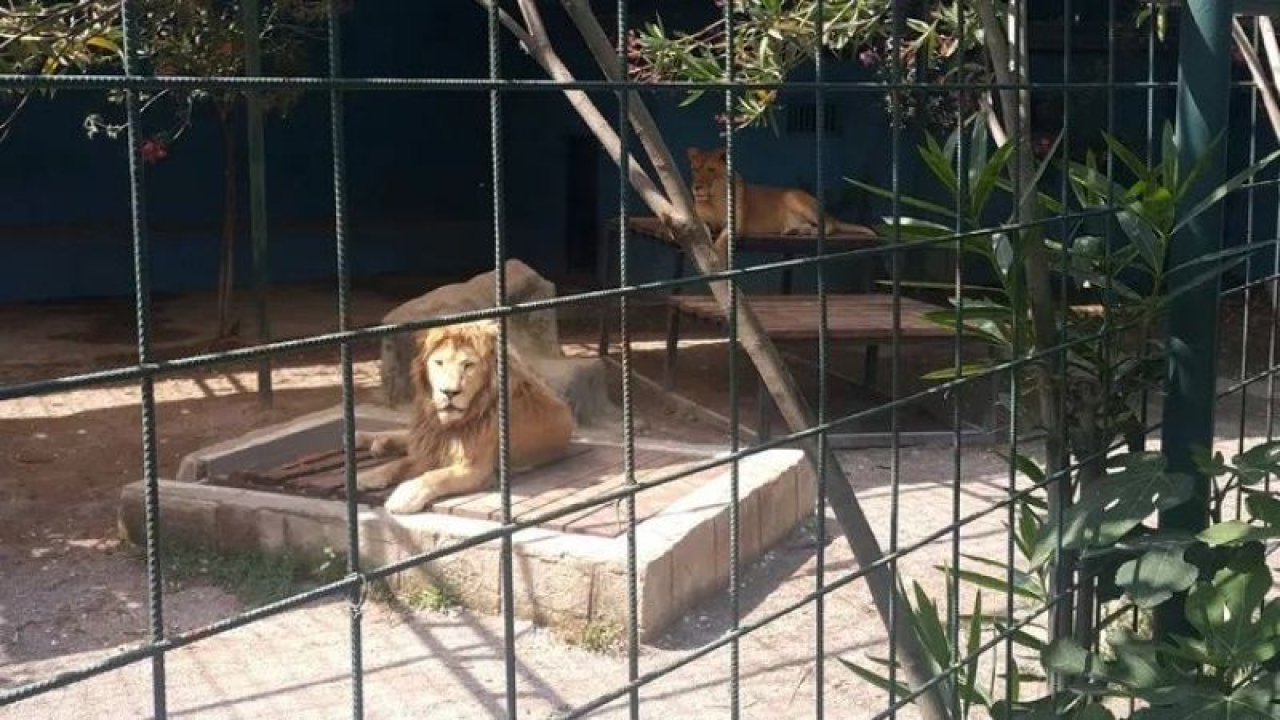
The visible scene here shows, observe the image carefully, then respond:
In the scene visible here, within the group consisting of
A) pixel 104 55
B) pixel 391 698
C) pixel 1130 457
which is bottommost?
pixel 391 698

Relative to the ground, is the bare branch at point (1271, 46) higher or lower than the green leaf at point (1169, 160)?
higher

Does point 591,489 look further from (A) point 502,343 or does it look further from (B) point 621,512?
(A) point 502,343

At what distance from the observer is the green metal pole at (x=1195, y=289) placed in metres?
2.71

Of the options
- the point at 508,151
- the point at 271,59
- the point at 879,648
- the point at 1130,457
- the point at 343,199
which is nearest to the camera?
the point at 343,199

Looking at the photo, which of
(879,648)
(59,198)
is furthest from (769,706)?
(59,198)

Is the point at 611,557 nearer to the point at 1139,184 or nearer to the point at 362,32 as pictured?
the point at 1139,184

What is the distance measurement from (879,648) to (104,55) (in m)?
4.33

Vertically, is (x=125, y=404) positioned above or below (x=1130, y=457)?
below

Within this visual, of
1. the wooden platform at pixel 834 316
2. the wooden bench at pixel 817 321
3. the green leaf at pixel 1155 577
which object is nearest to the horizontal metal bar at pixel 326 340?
the green leaf at pixel 1155 577

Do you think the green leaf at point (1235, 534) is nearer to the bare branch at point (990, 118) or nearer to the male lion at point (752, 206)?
the bare branch at point (990, 118)

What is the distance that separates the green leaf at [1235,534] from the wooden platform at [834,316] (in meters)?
3.93

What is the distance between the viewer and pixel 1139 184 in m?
2.83

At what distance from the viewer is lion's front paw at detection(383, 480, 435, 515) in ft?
16.1

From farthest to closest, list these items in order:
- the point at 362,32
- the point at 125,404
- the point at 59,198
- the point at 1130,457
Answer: the point at 362,32 → the point at 59,198 → the point at 125,404 → the point at 1130,457
